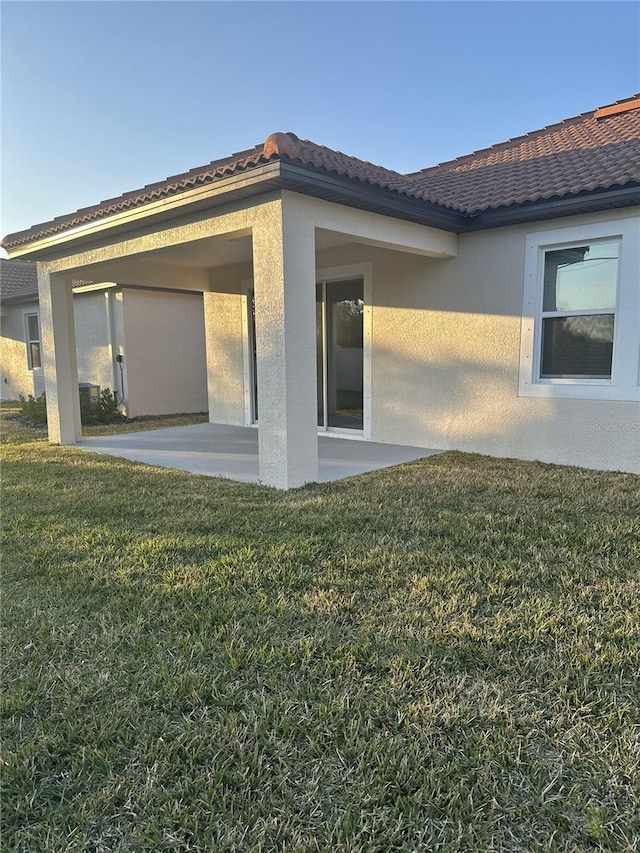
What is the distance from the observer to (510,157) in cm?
1007

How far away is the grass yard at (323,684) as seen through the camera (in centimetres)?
193

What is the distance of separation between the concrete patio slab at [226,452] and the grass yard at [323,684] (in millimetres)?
2397

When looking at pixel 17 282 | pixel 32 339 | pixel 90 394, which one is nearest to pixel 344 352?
pixel 90 394

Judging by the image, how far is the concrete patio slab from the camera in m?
7.58

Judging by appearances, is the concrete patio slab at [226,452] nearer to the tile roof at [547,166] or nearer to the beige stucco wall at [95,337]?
the tile roof at [547,166]

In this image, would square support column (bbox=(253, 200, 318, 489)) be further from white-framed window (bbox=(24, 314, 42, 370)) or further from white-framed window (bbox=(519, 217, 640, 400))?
white-framed window (bbox=(24, 314, 42, 370))

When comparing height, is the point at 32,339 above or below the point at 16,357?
above

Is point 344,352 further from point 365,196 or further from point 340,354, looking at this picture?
point 365,196

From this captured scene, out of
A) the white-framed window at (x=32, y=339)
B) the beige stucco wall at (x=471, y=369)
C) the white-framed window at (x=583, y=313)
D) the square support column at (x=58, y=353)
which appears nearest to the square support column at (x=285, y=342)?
the beige stucco wall at (x=471, y=369)

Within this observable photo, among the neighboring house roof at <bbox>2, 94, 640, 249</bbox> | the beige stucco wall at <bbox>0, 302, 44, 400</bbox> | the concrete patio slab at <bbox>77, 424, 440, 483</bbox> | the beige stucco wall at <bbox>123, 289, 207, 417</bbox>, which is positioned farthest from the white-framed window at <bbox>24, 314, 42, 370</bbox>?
the neighboring house roof at <bbox>2, 94, 640, 249</bbox>

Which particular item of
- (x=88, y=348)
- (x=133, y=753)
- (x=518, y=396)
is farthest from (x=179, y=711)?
(x=88, y=348)

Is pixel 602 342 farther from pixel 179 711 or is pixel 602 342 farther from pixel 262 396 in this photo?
pixel 179 711

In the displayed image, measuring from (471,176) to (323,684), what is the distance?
31.0 ft

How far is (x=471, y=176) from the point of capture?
381 inches
